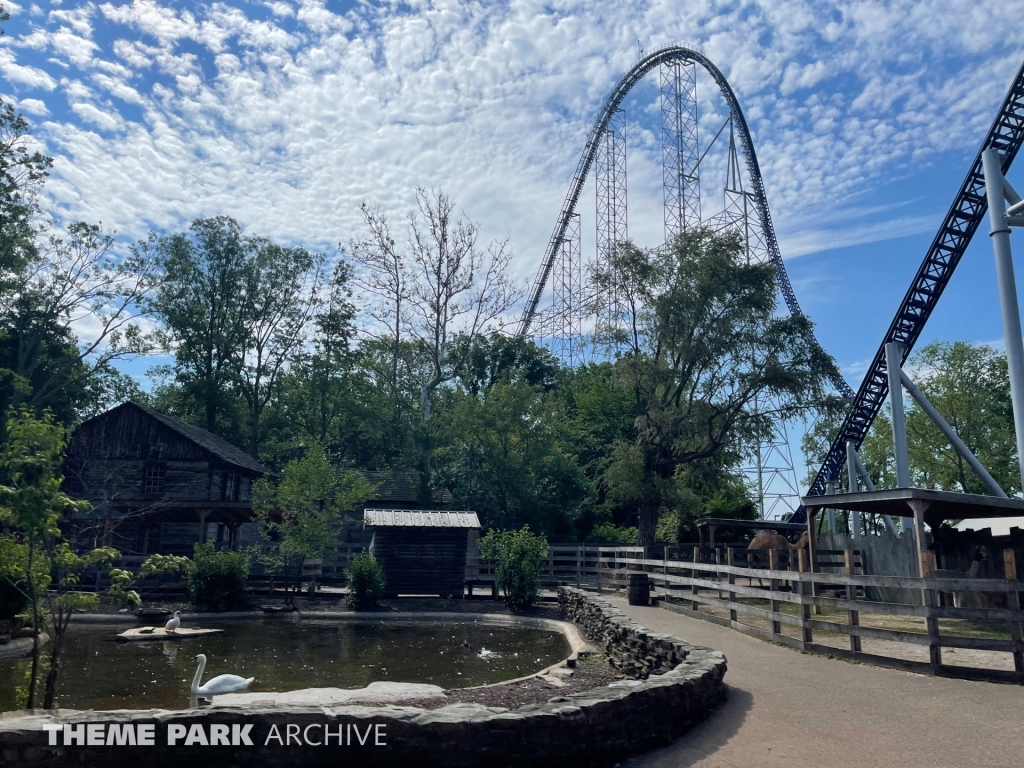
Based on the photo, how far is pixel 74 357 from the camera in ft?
116

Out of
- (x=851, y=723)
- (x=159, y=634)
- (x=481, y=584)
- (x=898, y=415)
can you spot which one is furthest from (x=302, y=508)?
(x=851, y=723)

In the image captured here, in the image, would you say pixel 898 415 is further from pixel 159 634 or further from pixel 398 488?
pixel 398 488

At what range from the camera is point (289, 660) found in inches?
504

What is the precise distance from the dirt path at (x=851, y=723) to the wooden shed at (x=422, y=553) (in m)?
13.7

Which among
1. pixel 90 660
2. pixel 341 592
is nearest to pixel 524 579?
pixel 341 592

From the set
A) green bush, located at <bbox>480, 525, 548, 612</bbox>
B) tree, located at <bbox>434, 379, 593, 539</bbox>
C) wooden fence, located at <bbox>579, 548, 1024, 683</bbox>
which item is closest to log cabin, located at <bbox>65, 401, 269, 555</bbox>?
tree, located at <bbox>434, 379, 593, 539</bbox>

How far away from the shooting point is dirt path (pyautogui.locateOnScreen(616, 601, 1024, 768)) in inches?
216

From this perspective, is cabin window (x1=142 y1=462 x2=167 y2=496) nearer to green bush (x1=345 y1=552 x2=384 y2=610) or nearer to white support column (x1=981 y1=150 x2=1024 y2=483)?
green bush (x1=345 y1=552 x2=384 y2=610)

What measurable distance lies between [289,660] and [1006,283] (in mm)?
17328

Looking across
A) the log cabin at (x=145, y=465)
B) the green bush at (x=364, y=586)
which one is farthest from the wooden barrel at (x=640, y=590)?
the log cabin at (x=145, y=465)

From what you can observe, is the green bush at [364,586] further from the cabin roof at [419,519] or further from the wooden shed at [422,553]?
the wooden shed at [422,553]

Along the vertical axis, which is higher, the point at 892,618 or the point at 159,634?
the point at 892,618

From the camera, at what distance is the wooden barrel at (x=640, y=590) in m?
17.9

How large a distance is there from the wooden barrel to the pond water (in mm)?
2617
